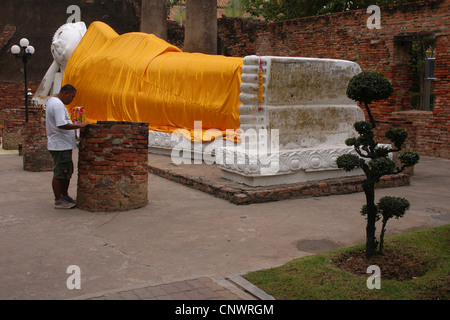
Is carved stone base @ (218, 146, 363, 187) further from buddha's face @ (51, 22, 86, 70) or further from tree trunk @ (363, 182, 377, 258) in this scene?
buddha's face @ (51, 22, 86, 70)

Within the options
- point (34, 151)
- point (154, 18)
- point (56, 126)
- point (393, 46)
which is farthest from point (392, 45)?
point (56, 126)

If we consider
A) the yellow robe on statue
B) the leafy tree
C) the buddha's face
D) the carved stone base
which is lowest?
the carved stone base

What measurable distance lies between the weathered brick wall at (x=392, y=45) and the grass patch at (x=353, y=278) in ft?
21.0

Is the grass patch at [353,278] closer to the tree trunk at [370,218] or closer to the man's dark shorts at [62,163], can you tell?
the tree trunk at [370,218]

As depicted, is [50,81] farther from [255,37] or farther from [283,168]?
[283,168]

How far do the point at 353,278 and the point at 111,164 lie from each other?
9.86ft

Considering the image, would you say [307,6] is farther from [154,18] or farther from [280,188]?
[280,188]

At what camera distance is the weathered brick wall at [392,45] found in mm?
10594

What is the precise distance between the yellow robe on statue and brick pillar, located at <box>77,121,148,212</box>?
3.04 metres

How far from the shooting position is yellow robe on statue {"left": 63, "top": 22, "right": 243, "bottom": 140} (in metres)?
8.75

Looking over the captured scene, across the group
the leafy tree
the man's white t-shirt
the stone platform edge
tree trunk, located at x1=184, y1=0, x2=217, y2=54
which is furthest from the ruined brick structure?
the man's white t-shirt

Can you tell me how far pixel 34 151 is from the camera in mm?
8289

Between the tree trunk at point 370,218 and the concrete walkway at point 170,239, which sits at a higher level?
the tree trunk at point 370,218

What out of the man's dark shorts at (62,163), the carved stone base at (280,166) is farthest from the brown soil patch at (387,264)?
the man's dark shorts at (62,163)
